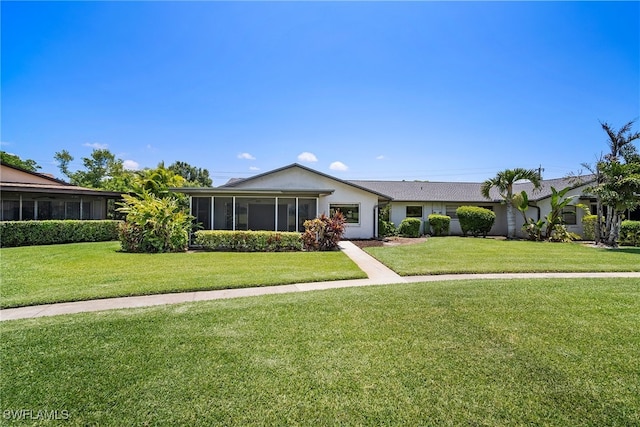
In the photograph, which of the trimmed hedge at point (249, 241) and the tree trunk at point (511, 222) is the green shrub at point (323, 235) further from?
the tree trunk at point (511, 222)

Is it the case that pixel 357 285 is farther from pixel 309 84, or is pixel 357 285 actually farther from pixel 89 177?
pixel 89 177

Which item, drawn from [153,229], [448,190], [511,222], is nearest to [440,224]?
[511,222]

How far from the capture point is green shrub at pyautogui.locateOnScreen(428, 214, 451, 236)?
22.6 meters

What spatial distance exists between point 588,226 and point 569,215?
1.57 meters

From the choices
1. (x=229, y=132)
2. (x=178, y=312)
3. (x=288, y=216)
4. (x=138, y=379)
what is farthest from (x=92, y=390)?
(x=229, y=132)

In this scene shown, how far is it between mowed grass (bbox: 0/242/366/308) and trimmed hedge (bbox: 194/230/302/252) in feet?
5.99

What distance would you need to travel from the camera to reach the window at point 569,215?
2201cm

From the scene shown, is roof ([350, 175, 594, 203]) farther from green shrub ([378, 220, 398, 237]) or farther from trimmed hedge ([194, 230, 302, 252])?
trimmed hedge ([194, 230, 302, 252])

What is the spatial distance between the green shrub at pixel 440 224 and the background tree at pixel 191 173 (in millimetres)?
43453

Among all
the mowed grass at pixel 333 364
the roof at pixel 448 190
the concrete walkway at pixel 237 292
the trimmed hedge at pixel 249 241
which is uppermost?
the roof at pixel 448 190

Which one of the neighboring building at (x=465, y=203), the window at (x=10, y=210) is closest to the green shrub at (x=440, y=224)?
the neighboring building at (x=465, y=203)

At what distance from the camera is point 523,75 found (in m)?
14.9

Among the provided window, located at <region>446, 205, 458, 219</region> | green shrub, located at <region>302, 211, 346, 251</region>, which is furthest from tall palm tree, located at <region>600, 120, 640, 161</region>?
green shrub, located at <region>302, 211, 346, 251</region>

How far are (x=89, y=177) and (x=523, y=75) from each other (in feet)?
180
